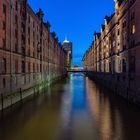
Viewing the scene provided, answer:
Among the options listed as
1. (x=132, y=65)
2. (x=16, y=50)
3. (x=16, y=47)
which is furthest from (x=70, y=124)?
(x=16, y=47)

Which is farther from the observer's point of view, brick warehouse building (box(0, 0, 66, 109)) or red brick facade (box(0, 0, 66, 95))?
red brick facade (box(0, 0, 66, 95))

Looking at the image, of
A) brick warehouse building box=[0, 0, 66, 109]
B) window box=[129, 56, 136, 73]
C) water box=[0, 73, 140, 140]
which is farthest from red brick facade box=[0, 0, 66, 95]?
window box=[129, 56, 136, 73]

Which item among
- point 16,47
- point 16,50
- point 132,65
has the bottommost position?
point 132,65

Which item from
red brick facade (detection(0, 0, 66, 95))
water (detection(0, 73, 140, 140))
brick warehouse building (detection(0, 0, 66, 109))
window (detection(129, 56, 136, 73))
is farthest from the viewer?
window (detection(129, 56, 136, 73))

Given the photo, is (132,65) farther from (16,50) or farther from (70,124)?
(16,50)

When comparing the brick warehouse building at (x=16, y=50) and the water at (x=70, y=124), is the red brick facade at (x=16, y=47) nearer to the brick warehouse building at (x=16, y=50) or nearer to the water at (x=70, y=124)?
the brick warehouse building at (x=16, y=50)

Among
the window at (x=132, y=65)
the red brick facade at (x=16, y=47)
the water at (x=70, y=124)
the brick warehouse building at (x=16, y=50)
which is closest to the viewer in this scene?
the water at (x=70, y=124)

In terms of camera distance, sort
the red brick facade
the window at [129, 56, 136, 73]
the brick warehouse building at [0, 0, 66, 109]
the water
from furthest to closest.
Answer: the window at [129, 56, 136, 73] < the red brick facade < the brick warehouse building at [0, 0, 66, 109] < the water

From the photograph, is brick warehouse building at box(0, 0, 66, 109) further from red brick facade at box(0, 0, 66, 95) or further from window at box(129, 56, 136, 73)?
window at box(129, 56, 136, 73)

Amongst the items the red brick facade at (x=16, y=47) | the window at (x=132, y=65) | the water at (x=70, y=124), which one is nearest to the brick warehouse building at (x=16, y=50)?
the red brick facade at (x=16, y=47)

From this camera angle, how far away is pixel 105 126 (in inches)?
824

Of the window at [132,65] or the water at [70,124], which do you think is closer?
the water at [70,124]

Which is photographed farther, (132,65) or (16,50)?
(16,50)

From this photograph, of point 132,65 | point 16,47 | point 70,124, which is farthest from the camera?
point 16,47
